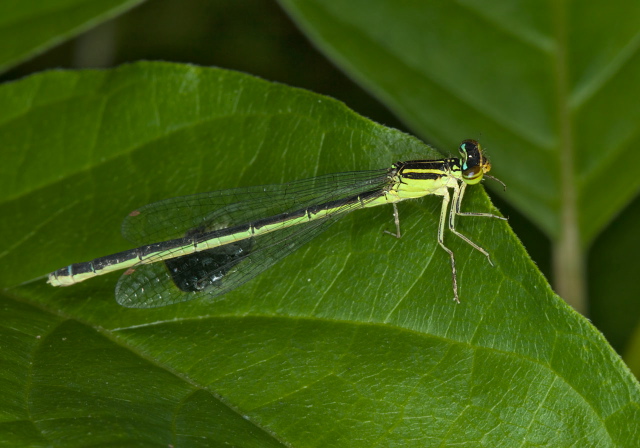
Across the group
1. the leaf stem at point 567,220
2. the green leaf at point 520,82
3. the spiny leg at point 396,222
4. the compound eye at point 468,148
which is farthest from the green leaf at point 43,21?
the leaf stem at point 567,220

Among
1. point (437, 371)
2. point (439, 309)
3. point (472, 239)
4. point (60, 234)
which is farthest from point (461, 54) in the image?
point (60, 234)

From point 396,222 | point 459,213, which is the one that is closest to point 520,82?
point 459,213

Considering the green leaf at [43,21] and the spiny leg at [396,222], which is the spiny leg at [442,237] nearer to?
the spiny leg at [396,222]

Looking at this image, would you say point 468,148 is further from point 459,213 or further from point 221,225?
point 221,225

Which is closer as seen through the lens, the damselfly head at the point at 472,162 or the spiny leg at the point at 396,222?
the spiny leg at the point at 396,222

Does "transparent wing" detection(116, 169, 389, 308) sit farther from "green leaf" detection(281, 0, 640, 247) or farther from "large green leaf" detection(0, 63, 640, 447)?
"green leaf" detection(281, 0, 640, 247)

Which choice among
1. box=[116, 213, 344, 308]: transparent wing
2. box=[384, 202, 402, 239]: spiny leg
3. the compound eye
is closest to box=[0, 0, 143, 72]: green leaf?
box=[116, 213, 344, 308]: transparent wing

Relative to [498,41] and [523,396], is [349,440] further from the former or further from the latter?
[498,41]
